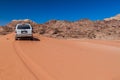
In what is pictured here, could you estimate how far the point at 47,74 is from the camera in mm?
7273

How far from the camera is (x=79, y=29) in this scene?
6694 cm

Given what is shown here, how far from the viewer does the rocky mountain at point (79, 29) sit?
2213 inches

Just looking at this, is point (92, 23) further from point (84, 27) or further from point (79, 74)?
point (79, 74)

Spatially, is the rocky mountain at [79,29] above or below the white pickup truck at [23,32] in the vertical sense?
below

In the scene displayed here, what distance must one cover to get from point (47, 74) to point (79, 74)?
3.70 ft

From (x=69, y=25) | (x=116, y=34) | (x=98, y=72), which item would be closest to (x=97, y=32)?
(x=116, y=34)

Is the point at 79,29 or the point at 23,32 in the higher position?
the point at 23,32

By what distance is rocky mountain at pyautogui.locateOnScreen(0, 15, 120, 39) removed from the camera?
5621 centimetres

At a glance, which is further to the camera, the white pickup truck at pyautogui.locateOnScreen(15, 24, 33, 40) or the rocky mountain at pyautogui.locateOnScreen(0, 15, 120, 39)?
the rocky mountain at pyautogui.locateOnScreen(0, 15, 120, 39)

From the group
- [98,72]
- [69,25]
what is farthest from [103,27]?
[98,72]

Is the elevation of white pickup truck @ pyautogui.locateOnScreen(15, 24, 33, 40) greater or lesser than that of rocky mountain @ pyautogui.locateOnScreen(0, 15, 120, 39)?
greater

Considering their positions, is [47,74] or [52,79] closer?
[52,79]

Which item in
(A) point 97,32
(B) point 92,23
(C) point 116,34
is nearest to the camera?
(C) point 116,34

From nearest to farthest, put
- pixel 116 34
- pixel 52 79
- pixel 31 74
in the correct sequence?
pixel 52 79, pixel 31 74, pixel 116 34
